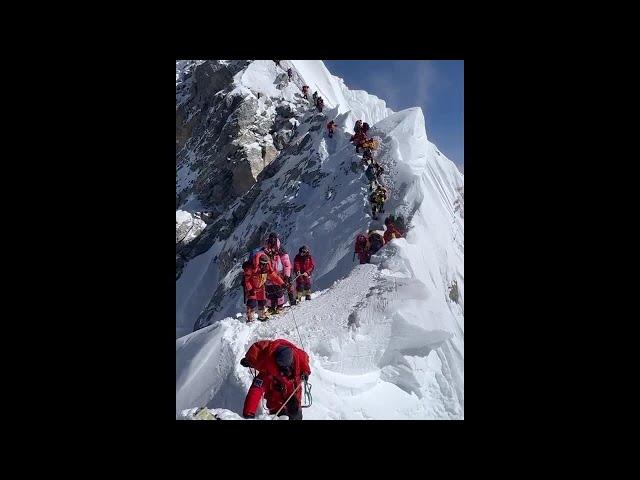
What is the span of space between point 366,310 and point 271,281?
5.22ft

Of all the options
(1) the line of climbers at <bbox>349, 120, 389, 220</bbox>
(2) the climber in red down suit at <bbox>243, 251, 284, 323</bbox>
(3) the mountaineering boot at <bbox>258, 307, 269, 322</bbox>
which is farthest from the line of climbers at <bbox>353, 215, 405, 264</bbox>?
(3) the mountaineering boot at <bbox>258, 307, 269, 322</bbox>

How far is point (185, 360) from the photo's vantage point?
617cm

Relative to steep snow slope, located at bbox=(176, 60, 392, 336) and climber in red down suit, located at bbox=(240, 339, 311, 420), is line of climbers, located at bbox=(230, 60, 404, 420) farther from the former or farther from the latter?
steep snow slope, located at bbox=(176, 60, 392, 336)

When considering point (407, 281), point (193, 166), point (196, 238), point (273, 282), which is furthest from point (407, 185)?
point (193, 166)

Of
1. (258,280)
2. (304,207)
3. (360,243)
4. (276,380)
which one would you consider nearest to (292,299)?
(258,280)

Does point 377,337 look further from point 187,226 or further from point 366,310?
point 187,226

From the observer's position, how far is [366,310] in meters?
6.21

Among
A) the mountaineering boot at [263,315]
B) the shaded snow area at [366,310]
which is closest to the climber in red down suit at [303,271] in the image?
the shaded snow area at [366,310]

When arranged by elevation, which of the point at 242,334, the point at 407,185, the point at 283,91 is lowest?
the point at 242,334

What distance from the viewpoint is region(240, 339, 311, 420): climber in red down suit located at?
519 cm

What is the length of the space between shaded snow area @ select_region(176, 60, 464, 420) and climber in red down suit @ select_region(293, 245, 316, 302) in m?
0.16

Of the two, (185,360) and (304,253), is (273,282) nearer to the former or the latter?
(304,253)

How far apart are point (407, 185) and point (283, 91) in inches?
418

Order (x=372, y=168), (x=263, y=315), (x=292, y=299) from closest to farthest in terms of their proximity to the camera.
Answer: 1. (x=263, y=315)
2. (x=292, y=299)
3. (x=372, y=168)
